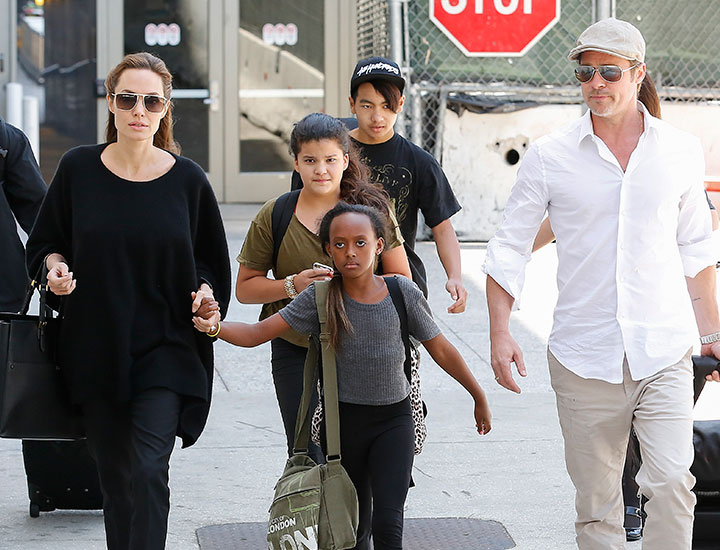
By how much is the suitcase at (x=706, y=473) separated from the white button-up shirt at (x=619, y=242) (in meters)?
0.17

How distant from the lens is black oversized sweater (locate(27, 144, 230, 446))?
379 cm

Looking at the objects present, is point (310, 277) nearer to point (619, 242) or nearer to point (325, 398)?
point (325, 398)

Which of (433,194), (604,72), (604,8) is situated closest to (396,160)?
(433,194)

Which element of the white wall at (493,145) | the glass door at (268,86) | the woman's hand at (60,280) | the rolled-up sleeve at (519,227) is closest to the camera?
the woman's hand at (60,280)

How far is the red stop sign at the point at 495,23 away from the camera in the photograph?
35.9 ft

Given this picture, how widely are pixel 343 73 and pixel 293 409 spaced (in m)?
10.7

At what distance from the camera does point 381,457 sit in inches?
153

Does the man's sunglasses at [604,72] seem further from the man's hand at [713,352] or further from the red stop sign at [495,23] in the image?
the red stop sign at [495,23]

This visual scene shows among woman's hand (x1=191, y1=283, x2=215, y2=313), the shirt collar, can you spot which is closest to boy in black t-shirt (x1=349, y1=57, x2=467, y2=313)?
the shirt collar

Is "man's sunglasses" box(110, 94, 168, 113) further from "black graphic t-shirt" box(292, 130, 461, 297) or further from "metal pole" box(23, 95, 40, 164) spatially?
"metal pole" box(23, 95, 40, 164)

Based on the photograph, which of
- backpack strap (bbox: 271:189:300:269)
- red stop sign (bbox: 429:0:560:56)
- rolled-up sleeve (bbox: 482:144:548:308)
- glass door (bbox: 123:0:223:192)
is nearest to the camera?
rolled-up sleeve (bbox: 482:144:548:308)

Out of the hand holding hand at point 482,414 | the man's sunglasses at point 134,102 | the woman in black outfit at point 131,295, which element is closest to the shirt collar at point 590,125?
the hand holding hand at point 482,414

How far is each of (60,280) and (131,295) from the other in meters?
0.23

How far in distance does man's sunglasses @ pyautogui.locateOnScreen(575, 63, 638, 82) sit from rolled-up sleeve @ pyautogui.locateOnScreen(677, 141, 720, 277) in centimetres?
34
